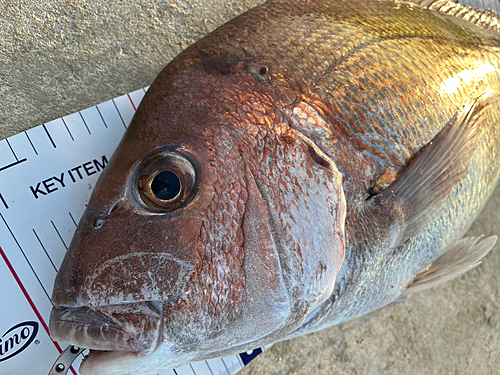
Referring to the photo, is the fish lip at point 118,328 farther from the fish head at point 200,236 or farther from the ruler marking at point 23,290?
the ruler marking at point 23,290

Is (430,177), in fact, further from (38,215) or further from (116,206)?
(38,215)

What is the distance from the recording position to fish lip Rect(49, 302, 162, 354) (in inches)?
28.1

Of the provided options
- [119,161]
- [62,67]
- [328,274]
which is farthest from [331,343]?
[62,67]

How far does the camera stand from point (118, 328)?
72cm

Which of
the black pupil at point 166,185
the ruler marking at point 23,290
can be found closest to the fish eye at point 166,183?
the black pupil at point 166,185

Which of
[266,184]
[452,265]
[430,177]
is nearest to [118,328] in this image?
[266,184]

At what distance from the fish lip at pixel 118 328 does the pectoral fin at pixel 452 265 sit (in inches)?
37.6

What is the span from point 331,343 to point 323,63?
1.23m

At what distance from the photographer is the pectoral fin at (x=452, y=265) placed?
1.33 meters

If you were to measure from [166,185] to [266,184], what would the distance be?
0.21 metres

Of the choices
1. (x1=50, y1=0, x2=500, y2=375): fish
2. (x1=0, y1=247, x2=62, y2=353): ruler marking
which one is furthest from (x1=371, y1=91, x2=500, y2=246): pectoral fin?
(x1=0, y1=247, x2=62, y2=353): ruler marking

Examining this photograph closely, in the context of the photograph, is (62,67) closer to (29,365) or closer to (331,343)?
(29,365)

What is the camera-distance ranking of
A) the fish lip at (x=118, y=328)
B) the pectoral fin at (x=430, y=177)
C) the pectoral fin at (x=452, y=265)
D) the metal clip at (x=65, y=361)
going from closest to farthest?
the fish lip at (x=118, y=328) → the pectoral fin at (x=430, y=177) → the metal clip at (x=65, y=361) → the pectoral fin at (x=452, y=265)

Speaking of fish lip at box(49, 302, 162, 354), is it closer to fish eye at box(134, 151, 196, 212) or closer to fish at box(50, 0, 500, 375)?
fish at box(50, 0, 500, 375)
